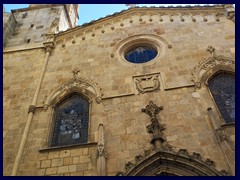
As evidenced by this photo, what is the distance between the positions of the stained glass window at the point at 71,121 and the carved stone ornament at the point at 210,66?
166 inches

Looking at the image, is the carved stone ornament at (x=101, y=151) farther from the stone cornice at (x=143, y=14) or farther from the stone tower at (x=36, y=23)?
the stone tower at (x=36, y=23)

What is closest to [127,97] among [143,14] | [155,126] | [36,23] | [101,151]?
[155,126]

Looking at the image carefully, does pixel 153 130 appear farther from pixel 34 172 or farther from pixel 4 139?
pixel 4 139

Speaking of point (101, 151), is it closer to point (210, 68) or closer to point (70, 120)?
point (70, 120)

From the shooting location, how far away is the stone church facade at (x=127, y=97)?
9008mm

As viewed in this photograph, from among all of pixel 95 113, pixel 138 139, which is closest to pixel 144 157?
pixel 138 139

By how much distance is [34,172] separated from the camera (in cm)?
912

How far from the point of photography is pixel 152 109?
1028 cm

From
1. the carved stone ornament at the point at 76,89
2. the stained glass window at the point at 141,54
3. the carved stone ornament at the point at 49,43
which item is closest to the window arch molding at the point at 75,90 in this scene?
the carved stone ornament at the point at 76,89

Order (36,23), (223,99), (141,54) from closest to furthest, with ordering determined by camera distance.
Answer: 1. (223,99)
2. (141,54)
3. (36,23)

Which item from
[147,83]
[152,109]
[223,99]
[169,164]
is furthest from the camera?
[147,83]

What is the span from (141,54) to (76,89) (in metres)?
3.29

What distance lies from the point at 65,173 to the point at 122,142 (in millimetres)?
1934

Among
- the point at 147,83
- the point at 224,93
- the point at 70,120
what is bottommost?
the point at 70,120
